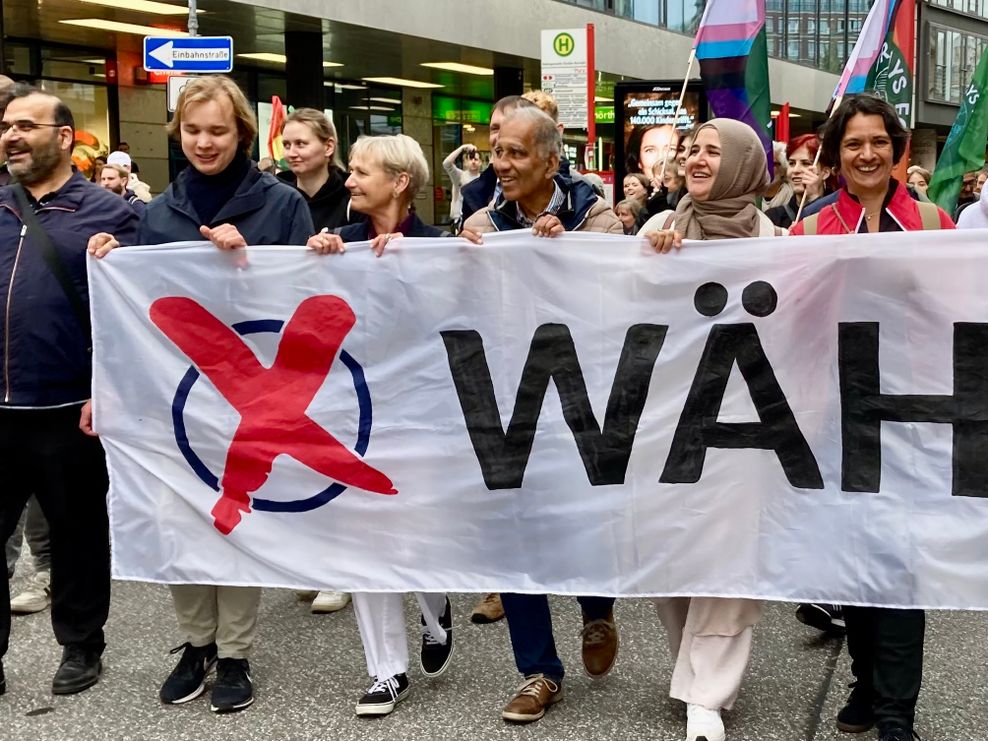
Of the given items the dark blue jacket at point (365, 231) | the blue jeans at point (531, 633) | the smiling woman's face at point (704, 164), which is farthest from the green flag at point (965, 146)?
the blue jeans at point (531, 633)

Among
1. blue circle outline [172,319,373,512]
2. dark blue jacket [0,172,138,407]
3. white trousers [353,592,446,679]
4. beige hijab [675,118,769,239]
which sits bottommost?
white trousers [353,592,446,679]

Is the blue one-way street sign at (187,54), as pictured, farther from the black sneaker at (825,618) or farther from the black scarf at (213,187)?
the black sneaker at (825,618)

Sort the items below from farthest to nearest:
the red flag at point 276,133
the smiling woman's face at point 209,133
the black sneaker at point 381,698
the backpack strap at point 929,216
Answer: the red flag at point 276,133, the smiling woman's face at point 209,133, the black sneaker at point 381,698, the backpack strap at point 929,216

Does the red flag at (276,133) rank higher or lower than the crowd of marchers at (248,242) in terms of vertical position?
higher

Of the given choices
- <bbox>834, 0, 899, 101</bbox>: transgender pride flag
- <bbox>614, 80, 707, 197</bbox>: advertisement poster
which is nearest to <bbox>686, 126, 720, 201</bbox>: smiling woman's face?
<bbox>834, 0, 899, 101</bbox>: transgender pride flag

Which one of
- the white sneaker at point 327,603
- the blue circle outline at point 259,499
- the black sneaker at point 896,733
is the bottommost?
the white sneaker at point 327,603

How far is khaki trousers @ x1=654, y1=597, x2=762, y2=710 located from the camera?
12.4 ft

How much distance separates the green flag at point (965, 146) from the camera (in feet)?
24.6

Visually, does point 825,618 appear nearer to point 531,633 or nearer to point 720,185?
point 531,633

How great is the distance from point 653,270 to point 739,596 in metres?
1.05

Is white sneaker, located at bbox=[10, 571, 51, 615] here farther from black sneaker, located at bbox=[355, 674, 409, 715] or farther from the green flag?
the green flag

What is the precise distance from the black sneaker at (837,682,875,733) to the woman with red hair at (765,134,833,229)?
10.9 ft

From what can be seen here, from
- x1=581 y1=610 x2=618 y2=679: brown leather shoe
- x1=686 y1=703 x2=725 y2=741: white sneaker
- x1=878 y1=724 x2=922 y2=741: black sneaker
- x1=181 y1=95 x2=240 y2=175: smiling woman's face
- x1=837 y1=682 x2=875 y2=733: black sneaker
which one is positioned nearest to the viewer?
x1=878 y1=724 x2=922 y2=741: black sneaker

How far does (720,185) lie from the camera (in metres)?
3.94
